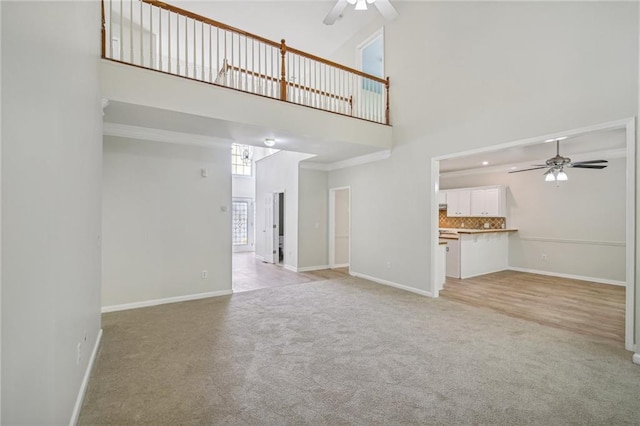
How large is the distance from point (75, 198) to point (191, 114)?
6.51ft

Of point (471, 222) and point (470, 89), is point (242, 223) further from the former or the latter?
point (470, 89)

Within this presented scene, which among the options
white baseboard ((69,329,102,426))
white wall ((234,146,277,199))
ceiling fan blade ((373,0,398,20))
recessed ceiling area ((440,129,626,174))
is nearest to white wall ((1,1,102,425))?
white baseboard ((69,329,102,426))

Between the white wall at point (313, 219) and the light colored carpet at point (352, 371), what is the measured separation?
10.2ft

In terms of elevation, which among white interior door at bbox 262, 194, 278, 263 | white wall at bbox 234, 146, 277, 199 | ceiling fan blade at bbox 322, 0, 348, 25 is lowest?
white interior door at bbox 262, 194, 278, 263

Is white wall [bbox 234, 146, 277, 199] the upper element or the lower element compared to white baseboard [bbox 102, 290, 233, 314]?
upper

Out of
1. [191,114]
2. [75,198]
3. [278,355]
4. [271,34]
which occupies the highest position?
[271,34]

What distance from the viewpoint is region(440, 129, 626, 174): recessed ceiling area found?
16.0 feet

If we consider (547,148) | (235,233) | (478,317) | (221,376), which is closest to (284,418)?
(221,376)

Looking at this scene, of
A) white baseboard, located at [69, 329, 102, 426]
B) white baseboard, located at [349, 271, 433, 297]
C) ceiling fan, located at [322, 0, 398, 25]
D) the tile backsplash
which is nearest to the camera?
white baseboard, located at [69, 329, 102, 426]

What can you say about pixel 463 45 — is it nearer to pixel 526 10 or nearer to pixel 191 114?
pixel 526 10

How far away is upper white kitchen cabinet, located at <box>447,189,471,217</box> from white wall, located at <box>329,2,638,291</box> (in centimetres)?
348

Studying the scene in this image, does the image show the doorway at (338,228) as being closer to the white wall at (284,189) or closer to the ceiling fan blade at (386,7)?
the white wall at (284,189)

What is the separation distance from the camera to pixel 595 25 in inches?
125

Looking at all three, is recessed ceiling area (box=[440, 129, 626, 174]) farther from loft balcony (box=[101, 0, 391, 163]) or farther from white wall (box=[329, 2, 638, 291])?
loft balcony (box=[101, 0, 391, 163])
